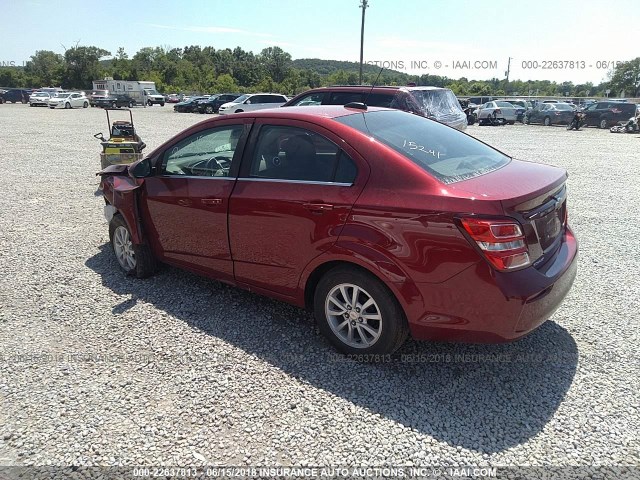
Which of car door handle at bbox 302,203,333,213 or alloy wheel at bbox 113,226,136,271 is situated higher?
car door handle at bbox 302,203,333,213

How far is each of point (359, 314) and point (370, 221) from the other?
2.19 ft

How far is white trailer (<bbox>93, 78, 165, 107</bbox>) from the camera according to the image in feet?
163

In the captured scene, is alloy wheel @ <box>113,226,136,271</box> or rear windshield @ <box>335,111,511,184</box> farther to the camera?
alloy wheel @ <box>113,226,136,271</box>

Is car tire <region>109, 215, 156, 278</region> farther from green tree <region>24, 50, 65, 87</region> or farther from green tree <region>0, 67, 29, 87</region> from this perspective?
green tree <region>0, 67, 29, 87</region>

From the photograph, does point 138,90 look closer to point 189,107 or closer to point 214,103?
point 189,107

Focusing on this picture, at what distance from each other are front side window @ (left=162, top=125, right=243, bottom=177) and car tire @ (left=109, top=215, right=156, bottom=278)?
2.78 feet

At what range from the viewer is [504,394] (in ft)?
9.49

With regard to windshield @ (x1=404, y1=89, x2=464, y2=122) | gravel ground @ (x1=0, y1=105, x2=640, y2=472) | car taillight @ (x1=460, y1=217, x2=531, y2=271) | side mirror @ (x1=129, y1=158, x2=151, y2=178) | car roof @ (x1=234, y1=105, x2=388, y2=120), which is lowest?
gravel ground @ (x1=0, y1=105, x2=640, y2=472)

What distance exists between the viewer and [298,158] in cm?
336

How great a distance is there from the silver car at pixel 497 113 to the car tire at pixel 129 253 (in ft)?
89.7

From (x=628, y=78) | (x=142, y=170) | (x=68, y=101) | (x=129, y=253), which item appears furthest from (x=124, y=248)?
(x=628, y=78)

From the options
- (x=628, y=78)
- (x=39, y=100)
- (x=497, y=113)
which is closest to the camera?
(x=497, y=113)

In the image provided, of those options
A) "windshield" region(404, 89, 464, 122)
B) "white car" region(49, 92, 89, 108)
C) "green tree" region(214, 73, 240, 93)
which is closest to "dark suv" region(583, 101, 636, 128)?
"windshield" region(404, 89, 464, 122)

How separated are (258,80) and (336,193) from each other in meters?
99.9
